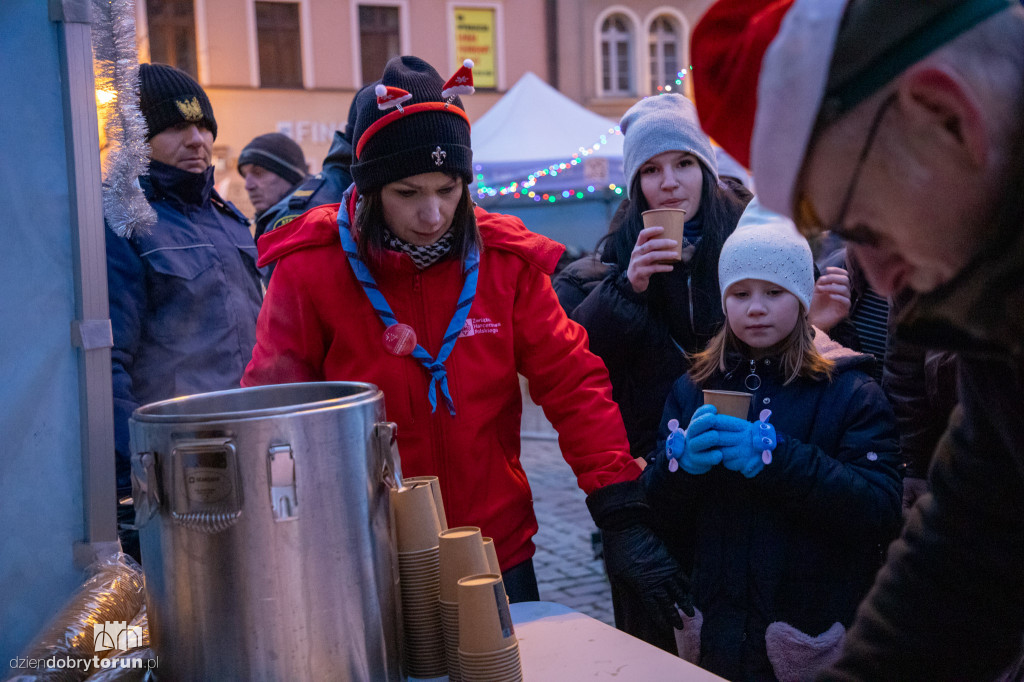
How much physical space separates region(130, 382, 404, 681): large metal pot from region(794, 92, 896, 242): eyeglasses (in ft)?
2.08

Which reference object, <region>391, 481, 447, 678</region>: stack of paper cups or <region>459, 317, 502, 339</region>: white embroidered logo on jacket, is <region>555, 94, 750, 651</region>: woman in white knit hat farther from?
<region>391, 481, 447, 678</region>: stack of paper cups

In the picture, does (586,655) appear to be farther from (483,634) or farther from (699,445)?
(699,445)

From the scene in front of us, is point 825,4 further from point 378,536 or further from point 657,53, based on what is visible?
point 657,53

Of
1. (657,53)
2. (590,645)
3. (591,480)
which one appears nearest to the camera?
(590,645)

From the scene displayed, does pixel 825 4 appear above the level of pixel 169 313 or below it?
above

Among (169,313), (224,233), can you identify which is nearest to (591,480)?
(169,313)

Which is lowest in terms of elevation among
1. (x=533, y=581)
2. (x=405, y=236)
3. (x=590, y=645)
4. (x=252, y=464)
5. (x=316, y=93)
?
(x=533, y=581)

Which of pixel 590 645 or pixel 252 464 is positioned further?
pixel 590 645

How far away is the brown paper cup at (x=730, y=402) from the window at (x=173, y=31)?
15.9m

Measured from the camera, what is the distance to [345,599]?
1.22m

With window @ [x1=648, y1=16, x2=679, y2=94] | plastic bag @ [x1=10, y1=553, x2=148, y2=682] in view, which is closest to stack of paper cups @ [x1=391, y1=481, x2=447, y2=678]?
plastic bag @ [x1=10, y1=553, x2=148, y2=682]

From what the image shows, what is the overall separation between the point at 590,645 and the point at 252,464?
76 cm

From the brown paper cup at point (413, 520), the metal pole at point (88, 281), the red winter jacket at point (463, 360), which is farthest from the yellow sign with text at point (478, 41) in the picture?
the brown paper cup at point (413, 520)

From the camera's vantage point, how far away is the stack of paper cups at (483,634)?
132 cm
